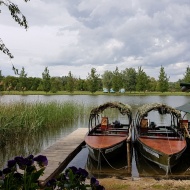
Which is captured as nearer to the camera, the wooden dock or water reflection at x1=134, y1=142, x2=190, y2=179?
the wooden dock

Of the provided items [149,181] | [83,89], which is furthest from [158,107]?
[83,89]

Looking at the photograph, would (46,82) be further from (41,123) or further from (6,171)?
(6,171)

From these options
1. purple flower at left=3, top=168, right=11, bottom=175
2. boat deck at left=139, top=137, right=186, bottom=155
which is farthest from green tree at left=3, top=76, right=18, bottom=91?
purple flower at left=3, top=168, right=11, bottom=175

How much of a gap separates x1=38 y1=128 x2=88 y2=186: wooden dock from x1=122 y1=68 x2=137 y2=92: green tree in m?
60.7

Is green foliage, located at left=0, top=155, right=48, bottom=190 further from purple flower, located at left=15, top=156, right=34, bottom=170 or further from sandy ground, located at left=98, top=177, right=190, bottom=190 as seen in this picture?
sandy ground, located at left=98, top=177, right=190, bottom=190

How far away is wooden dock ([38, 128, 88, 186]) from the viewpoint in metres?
8.54

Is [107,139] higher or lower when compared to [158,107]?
lower

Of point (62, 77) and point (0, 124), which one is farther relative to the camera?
point (62, 77)

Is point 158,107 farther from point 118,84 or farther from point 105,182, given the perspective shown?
point 118,84

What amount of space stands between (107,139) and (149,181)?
10.1ft

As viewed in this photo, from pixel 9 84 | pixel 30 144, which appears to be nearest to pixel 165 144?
pixel 30 144

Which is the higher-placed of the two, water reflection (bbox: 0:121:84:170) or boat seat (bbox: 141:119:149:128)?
boat seat (bbox: 141:119:149:128)

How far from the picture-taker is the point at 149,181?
8125 millimetres

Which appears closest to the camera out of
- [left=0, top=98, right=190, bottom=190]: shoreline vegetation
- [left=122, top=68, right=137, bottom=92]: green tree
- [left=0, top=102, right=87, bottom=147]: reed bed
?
[left=0, top=98, right=190, bottom=190]: shoreline vegetation
